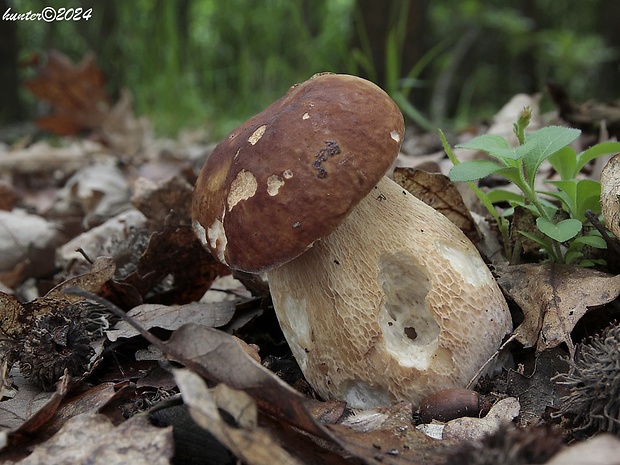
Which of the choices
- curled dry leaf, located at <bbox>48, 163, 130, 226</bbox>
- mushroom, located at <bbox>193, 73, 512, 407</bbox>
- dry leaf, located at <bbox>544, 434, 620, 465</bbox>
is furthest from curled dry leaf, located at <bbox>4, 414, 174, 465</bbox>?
curled dry leaf, located at <bbox>48, 163, 130, 226</bbox>

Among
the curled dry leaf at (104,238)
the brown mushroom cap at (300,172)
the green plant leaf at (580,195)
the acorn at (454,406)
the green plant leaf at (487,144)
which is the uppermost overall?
the brown mushroom cap at (300,172)

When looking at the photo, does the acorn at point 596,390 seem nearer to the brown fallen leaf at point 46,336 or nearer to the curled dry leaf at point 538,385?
the curled dry leaf at point 538,385

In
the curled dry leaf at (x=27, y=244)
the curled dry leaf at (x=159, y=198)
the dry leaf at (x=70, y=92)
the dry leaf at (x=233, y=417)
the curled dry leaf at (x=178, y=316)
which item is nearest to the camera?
the dry leaf at (x=233, y=417)

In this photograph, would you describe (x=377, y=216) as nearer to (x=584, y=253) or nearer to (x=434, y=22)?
(x=584, y=253)

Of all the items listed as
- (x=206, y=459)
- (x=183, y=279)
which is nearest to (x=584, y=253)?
(x=206, y=459)

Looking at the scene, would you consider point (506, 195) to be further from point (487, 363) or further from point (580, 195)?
point (487, 363)

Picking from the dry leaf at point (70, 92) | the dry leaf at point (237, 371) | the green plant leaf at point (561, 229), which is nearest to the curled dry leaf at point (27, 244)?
the dry leaf at point (237, 371)

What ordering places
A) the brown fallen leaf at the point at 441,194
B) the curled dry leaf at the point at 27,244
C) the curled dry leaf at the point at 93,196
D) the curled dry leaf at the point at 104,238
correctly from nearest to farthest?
the brown fallen leaf at the point at 441,194 → the curled dry leaf at the point at 104,238 → the curled dry leaf at the point at 27,244 → the curled dry leaf at the point at 93,196
